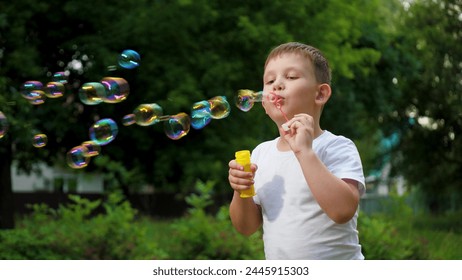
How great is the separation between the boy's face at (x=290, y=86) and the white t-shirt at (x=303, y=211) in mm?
132

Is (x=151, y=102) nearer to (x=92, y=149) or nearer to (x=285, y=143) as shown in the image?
(x=92, y=149)

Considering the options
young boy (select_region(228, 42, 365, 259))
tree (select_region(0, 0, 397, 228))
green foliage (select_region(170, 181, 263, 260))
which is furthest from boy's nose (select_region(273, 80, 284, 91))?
tree (select_region(0, 0, 397, 228))

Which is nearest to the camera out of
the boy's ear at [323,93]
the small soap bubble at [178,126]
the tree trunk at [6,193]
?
the boy's ear at [323,93]

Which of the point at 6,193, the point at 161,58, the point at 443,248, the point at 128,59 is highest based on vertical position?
the point at 161,58

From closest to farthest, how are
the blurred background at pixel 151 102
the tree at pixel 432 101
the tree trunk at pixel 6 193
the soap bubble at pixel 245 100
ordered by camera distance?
the soap bubble at pixel 245 100
the blurred background at pixel 151 102
the tree trunk at pixel 6 193
the tree at pixel 432 101

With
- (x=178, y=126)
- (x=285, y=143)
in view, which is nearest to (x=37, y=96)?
(x=178, y=126)

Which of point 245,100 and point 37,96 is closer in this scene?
point 245,100

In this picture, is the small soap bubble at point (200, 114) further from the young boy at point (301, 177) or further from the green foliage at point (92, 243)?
the green foliage at point (92, 243)

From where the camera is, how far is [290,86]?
8.55 ft

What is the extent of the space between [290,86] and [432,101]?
2199 cm

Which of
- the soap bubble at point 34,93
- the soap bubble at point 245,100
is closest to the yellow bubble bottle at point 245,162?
the soap bubble at point 245,100

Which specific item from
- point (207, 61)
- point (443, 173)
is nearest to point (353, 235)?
point (207, 61)

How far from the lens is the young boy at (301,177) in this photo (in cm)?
241

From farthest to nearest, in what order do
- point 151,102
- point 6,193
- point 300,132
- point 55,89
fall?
point 6,193
point 151,102
point 55,89
point 300,132
